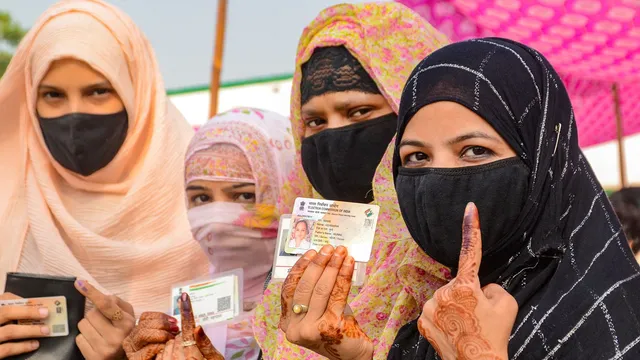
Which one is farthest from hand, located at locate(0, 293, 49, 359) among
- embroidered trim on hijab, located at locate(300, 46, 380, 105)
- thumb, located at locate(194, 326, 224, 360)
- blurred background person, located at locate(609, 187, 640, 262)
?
blurred background person, located at locate(609, 187, 640, 262)

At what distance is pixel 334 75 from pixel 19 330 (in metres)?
1.17

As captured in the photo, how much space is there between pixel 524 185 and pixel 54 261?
2.05 m

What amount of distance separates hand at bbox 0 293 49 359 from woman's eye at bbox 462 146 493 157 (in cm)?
142

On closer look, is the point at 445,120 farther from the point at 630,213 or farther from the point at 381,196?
the point at 630,213

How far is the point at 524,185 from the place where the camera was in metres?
1.54

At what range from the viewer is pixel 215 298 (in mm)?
2199

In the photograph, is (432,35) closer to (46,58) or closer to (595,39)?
(46,58)

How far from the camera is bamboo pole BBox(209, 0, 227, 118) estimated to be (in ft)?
13.6

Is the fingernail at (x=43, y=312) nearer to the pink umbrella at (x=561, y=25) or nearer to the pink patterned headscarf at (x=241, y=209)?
the pink patterned headscarf at (x=241, y=209)

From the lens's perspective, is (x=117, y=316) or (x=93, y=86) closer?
(x=117, y=316)

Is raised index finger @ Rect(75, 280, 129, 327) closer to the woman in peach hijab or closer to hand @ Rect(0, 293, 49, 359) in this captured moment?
hand @ Rect(0, 293, 49, 359)

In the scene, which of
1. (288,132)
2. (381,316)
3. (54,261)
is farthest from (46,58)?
(381,316)

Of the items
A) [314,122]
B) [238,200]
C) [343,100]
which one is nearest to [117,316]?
[238,200]

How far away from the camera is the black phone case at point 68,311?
2406 mm
